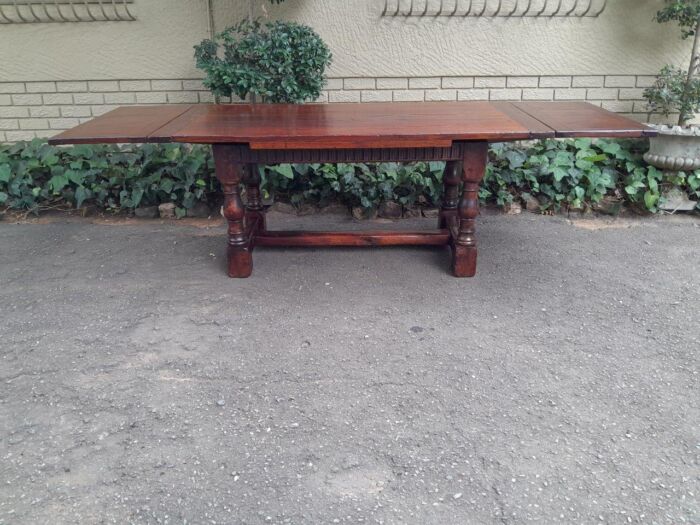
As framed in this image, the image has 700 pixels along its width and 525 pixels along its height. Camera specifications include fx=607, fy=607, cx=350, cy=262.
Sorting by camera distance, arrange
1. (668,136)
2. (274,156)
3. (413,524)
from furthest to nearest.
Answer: (668,136) < (274,156) < (413,524)

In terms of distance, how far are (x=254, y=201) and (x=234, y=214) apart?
54 cm

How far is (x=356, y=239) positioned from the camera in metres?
3.68

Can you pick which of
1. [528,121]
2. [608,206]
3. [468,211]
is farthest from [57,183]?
[608,206]

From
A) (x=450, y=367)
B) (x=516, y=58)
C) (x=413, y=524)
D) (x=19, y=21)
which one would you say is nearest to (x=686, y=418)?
(x=450, y=367)

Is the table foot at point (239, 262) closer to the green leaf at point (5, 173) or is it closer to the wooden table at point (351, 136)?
the wooden table at point (351, 136)

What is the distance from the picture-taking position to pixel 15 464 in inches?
82.7

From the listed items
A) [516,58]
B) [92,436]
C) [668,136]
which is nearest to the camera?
[92,436]

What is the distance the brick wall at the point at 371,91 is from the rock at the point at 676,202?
80cm

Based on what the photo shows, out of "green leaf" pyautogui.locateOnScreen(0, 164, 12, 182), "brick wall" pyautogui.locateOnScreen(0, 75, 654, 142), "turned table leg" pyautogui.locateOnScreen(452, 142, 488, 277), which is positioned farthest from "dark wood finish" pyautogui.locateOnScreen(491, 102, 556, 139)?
"green leaf" pyautogui.locateOnScreen(0, 164, 12, 182)

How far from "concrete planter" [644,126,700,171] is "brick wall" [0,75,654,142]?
656 mm

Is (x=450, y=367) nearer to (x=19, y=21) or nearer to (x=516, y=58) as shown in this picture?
(x=516, y=58)

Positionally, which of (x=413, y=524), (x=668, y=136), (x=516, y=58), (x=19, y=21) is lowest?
(x=413, y=524)

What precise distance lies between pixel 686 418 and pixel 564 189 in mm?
2495

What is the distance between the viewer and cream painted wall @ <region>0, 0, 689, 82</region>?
4.74m
